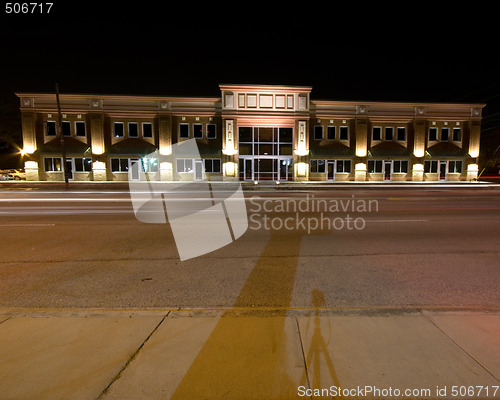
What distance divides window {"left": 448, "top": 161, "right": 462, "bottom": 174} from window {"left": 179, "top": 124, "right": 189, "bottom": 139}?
2942 centimetres

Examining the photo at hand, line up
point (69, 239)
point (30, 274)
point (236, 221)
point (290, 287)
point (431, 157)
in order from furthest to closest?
point (431, 157) → point (236, 221) → point (69, 239) → point (30, 274) → point (290, 287)

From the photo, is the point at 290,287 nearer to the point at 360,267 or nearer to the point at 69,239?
the point at 360,267

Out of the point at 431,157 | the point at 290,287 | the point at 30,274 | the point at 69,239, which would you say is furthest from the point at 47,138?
the point at 431,157

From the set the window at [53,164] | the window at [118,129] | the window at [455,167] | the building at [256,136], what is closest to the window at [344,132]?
the building at [256,136]

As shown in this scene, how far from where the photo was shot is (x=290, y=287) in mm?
4891

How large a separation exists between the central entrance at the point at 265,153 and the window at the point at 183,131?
18.3ft

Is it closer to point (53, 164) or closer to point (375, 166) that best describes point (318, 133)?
point (375, 166)

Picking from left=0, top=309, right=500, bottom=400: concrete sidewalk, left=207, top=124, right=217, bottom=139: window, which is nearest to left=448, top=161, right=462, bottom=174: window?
left=207, top=124, right=217, bottom=139: window

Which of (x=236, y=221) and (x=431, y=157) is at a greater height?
(x=431, y=157)

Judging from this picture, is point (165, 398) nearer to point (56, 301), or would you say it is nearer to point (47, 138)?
point (56, 301)

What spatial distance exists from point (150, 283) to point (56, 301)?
1.28 metres

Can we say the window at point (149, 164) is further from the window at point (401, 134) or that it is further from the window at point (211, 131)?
the window at point (401, 134)

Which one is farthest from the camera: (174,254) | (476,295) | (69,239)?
(69,239)

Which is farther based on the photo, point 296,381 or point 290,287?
point 290,287
